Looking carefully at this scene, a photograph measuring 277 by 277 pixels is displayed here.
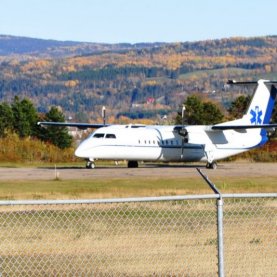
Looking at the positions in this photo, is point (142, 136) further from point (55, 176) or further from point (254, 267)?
point (254, 267)

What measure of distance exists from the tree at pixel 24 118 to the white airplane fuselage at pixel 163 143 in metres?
45.3

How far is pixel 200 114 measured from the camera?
100 metres

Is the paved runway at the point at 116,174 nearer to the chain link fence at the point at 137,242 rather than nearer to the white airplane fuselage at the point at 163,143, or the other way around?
the white airplane fuselage at the point at 163,143

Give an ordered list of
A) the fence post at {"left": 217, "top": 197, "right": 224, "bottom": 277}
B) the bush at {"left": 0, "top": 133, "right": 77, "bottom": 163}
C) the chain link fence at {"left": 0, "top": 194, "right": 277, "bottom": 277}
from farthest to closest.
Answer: the bush at {"left": 0, "top": 133, "right": 77, "bottom": 163} < the chain link fence at {"left": 0, "top": 194, "right": 277, "bottom": 277} < the fence post at {"left": 217, "top": 197, "right": 224, "bottom": 277}

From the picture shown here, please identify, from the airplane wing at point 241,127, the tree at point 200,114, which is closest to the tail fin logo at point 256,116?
Result: the airplane wing at point 241,127

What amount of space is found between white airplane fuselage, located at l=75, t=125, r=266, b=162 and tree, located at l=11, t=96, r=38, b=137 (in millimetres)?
45332

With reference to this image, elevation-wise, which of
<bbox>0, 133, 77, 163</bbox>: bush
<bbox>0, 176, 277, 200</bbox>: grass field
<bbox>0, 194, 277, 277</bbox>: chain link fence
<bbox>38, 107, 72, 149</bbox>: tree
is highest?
<bbox>0, 194, 277, 277</bbox>: chain link fence

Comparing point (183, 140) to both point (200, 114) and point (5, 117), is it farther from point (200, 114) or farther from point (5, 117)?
point (5, 117)

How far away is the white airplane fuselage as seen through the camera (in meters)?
51.5

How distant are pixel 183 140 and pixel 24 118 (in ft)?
159

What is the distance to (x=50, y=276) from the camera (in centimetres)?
1495

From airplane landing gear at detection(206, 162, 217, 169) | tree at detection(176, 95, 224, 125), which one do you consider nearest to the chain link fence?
airplane landing gear at detection(206, 162, 217, 169)

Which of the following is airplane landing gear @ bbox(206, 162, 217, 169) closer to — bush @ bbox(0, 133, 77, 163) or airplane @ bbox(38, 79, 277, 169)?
airplane @ bbox(38, 79, 277, 169)

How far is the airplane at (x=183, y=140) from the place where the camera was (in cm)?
5169
